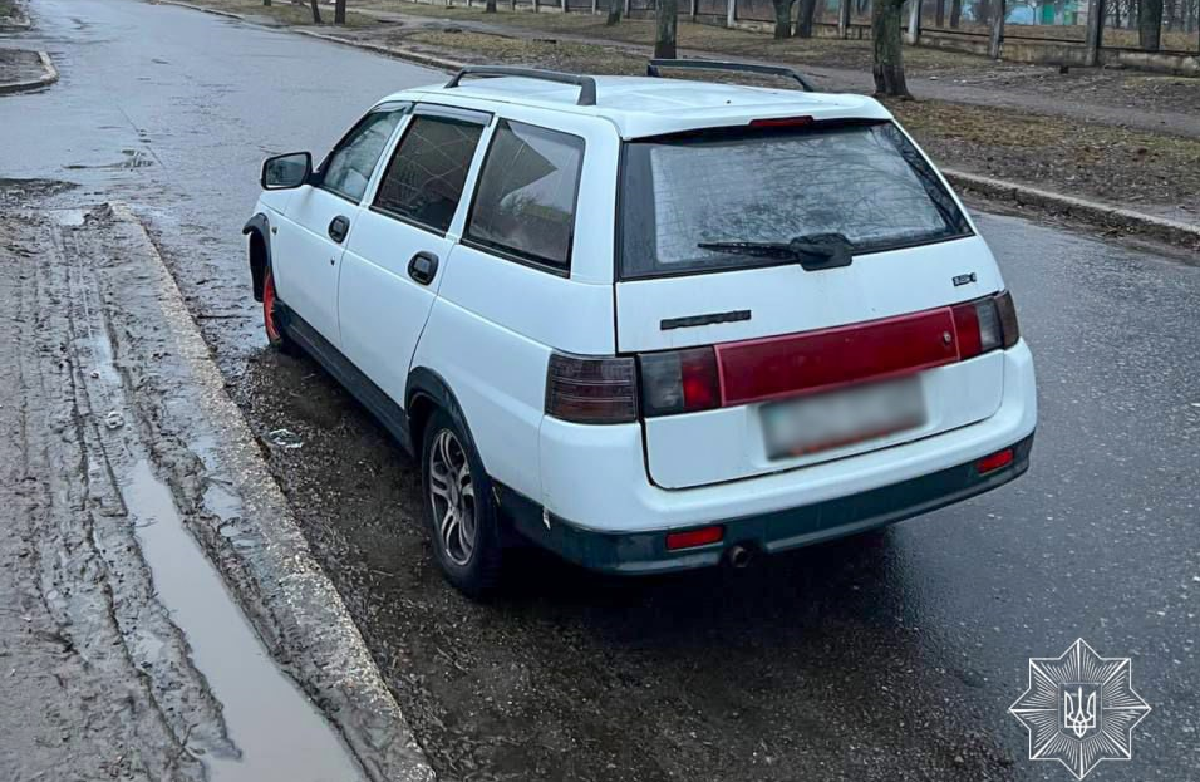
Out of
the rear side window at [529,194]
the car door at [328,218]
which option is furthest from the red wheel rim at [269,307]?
the rear side window at [529,194]

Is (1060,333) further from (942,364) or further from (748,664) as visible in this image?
(748,664)

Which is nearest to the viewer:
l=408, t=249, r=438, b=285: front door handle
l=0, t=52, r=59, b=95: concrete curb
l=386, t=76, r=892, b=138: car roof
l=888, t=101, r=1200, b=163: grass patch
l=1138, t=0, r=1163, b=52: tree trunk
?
l=386, t=76, r=892, b=138: car roof

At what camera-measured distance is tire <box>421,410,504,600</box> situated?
4145mm

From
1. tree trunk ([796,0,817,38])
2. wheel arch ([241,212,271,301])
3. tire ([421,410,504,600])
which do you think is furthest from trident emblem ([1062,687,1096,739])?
tree trunk ([796,0,817,38])

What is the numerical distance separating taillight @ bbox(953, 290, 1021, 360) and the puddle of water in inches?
90.8

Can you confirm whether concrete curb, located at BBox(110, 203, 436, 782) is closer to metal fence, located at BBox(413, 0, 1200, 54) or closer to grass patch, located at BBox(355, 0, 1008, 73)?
metal fence, located at BBox(413, 0, 1200, 54)

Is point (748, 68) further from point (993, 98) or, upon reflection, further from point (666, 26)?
point (666, 26)

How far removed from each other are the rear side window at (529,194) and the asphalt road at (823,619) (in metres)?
1.22

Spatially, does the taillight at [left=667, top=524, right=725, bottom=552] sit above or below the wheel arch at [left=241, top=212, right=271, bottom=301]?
below

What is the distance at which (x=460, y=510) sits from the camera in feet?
14.6

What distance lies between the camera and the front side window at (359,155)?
18.0 feet

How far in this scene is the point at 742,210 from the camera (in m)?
3.90

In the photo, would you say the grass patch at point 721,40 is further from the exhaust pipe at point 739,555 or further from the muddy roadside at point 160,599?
the exhaust pipe at point 739,555

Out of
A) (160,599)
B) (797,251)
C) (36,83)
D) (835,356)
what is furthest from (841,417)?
(36,83)
